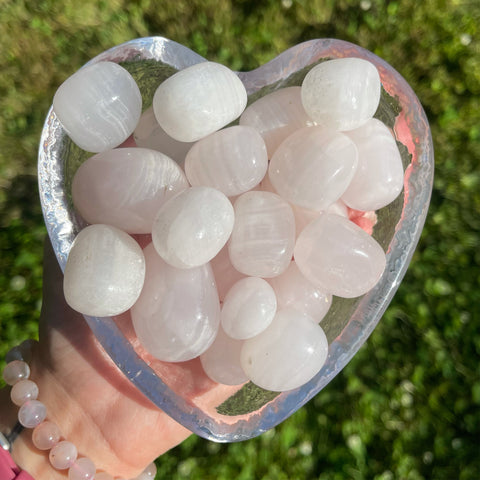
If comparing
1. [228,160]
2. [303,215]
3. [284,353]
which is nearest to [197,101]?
[228,160]

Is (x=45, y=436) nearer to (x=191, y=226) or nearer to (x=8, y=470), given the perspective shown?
(x=8, y=470)

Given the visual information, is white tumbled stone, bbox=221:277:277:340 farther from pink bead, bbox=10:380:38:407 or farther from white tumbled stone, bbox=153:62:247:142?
pink bead, bbox=10:380:38:407

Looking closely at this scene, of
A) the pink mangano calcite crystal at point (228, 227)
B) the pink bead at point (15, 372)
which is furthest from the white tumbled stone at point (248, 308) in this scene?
the pink bead at point (15, 372)

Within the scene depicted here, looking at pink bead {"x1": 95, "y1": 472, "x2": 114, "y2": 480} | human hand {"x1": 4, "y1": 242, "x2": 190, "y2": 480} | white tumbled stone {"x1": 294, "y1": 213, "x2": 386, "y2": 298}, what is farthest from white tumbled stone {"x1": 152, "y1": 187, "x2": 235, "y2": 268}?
pink bead {"x1": 95, "y1": 472, "x2": 114, "y2": 480}

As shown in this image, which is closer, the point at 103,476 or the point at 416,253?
the point at 103,476

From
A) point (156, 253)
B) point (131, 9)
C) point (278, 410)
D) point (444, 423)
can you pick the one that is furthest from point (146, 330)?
point (131, 9)
